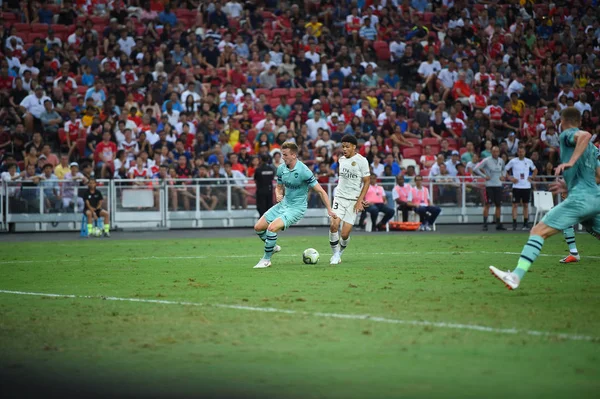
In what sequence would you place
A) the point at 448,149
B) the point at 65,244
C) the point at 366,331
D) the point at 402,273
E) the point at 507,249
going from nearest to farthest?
the point at 366,331 < the point at 402,273 < the point at 507,249 < the point at 65,244 < the point at 448,149

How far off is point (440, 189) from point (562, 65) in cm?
991

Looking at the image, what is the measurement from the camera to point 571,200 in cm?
1103

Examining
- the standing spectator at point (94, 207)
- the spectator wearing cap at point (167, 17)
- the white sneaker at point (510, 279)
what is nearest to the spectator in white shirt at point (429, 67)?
the spectator wearing cap at point (167, 17)

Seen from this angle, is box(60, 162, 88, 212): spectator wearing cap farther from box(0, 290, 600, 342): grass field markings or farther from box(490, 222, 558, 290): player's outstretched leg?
box(490, 222, 558, 290): player's outstretched leg

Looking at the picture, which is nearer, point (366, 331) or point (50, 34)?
point (366, 331)

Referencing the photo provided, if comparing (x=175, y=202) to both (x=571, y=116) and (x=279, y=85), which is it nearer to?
(x=279, y=85)

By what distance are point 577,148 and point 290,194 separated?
6.05 m

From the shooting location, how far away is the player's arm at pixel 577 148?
10773mm

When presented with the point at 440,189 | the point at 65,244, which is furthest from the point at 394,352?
the point at 440,189

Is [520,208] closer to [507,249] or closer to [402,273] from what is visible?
[507,249]

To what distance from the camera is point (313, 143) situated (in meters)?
31.0

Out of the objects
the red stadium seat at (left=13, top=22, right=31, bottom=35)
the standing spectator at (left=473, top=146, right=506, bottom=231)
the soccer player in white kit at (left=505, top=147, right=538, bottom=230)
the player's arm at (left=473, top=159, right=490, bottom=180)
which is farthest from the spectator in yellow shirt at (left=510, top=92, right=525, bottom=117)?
the red stadium seat at (left=13, top=22, right=31, bottom=35)

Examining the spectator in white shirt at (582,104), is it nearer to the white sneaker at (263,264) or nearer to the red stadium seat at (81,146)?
the red stadium seat at (81,146)

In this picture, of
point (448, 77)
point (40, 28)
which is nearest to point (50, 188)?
point (40, 28)
